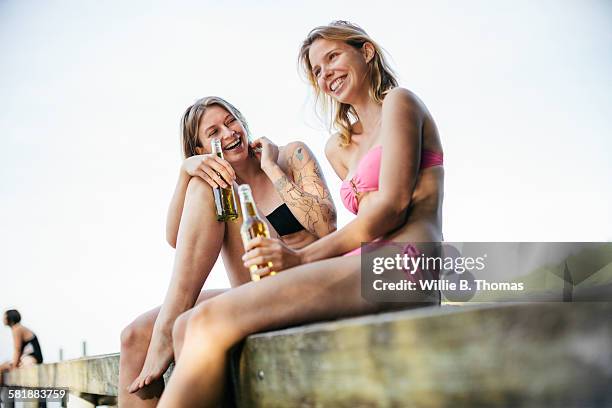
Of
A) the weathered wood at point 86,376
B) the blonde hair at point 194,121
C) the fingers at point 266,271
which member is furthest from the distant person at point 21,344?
the fingers at point 266,271

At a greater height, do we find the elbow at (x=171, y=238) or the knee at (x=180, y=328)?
the elbow at (x=171, y=238)

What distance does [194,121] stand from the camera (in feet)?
6.56

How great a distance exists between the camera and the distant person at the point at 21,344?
5.88m

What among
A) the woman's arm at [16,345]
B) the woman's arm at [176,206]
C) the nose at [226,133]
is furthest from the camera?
the woman's arm at [16,345]

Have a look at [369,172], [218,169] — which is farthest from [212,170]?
[369,172]

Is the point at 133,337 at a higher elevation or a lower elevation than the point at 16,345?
lower

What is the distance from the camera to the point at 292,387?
3.05 feet

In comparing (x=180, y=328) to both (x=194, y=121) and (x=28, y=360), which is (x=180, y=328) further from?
(x=28, y=360)

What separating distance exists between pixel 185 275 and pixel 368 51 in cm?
72

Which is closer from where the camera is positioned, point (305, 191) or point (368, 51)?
point (368, 51)

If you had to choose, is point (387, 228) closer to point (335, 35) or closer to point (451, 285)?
point (451, 285)

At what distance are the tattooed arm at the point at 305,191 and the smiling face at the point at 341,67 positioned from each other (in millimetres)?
273

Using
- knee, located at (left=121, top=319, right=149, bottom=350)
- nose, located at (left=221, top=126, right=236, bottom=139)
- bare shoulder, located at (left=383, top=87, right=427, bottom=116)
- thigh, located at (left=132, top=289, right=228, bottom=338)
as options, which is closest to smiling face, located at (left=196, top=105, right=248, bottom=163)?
nose, located at (left=221, top=126, right=236, bottom=139)

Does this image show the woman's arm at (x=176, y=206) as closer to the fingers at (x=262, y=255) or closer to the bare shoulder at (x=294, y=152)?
the bare shoulder at (x=294, y=152)
